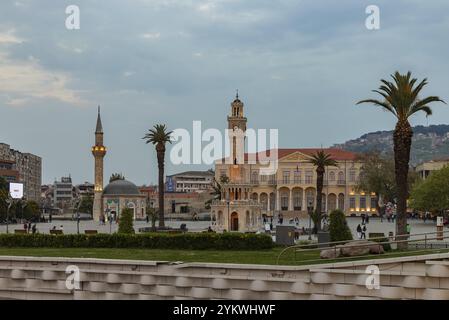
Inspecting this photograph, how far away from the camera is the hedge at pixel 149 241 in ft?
102

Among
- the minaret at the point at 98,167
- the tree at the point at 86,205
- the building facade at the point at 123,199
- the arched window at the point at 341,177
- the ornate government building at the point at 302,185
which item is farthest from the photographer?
the tree at the point at 86,205

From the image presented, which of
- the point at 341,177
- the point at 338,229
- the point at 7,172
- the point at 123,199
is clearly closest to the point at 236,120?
the point at 338,229

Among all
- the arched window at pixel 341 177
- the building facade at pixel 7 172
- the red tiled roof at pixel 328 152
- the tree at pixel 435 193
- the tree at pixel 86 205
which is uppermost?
the red tiled roof at pixel 328 152

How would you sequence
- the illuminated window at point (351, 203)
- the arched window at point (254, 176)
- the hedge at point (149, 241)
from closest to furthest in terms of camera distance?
the hedge at point (149, 241), the illuminated window at point (351, 203), the arched window at point (254, 176)

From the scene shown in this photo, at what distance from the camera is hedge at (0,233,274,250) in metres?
31.2

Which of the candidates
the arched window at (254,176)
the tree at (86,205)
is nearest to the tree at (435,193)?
the arched window at (254,176)

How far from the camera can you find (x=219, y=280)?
2025 centimetres

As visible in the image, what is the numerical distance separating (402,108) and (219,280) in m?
15.0

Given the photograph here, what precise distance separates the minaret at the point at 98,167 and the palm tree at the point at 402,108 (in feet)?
296

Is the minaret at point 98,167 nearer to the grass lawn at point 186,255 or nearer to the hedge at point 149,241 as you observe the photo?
the hedge at point 149,241

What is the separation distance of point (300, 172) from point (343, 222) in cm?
9944

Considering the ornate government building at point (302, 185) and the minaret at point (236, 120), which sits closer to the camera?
the minaret at point (236, 120)

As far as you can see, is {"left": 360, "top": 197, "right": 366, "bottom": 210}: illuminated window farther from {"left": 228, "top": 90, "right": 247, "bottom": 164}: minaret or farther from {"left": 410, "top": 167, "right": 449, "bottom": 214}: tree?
{"left": 228, "top": 90, "right": 247, "bottom": 164}: minaret

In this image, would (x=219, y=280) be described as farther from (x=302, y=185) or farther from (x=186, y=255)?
(x=302, y=185)
